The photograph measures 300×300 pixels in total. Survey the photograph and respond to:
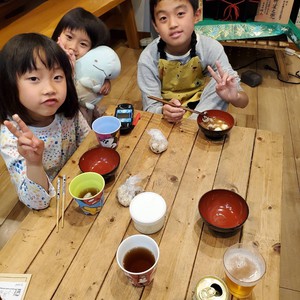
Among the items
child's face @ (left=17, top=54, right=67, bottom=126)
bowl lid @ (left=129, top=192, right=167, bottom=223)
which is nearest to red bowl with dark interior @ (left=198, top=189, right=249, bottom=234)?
bowl lid @ (left=129, top=192, right=167, bottom=223)

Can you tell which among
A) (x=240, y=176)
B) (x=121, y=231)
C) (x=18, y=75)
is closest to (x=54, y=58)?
(x=18, y=75)

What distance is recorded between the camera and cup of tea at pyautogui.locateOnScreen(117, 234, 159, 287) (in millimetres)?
894

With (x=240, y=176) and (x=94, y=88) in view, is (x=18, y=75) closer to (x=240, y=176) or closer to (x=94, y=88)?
(x=94, y=88)

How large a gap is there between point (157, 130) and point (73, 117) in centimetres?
45

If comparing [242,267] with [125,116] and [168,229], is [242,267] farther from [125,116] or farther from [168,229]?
[125,116]

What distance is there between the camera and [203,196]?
3.60ft

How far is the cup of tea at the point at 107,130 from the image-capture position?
1334 mm

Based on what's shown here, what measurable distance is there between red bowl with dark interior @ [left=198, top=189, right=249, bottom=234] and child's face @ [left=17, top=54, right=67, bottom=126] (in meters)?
0.72

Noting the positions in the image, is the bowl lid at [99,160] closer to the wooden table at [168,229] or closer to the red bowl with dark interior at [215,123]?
the wooden table at [168,229]

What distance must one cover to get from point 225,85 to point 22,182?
3.73 feet

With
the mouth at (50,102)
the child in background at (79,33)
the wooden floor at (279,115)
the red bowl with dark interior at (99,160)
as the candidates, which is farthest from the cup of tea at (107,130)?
the wooden floor at (279,115)

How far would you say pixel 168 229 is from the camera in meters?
1.05

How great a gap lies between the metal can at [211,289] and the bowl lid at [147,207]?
0.25m

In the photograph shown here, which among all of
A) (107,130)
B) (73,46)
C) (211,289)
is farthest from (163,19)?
(211,289)
